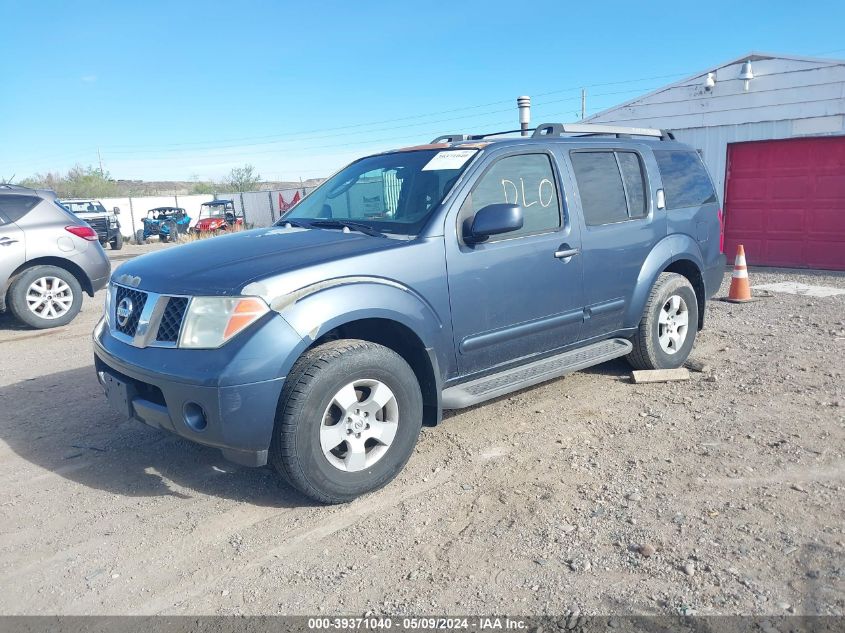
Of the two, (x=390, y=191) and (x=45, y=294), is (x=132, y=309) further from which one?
(x=45, y=294)

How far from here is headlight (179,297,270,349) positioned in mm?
3201

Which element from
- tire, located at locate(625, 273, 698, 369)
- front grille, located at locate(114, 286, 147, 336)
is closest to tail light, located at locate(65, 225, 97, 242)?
front grille, located at locate(114, 286, 147, 336)

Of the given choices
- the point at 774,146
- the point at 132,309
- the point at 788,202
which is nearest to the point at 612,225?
the point at 132,309

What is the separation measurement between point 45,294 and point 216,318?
242 inches

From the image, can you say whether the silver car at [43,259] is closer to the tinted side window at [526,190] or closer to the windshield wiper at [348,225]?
the windshield wiper at [348,225]

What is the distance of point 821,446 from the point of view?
4.02m

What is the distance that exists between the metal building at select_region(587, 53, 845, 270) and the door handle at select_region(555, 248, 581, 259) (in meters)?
8.67

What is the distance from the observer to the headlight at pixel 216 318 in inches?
126

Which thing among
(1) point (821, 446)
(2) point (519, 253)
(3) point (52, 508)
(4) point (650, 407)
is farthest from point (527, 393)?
(3) point (52, 508)

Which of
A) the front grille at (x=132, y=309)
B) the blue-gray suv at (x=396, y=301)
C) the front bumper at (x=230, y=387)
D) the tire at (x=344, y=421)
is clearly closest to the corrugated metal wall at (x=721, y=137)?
the blue-gray suv at (x=396, y=301)

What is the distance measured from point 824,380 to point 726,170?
7.93 metres

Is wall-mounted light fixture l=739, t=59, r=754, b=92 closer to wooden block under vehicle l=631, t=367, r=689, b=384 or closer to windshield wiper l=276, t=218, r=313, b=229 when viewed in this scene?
wooden block under vehicle l=631, t=367, r=689, b=384

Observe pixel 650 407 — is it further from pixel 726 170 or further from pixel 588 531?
pixel 726 170

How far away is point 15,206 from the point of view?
8047mm
